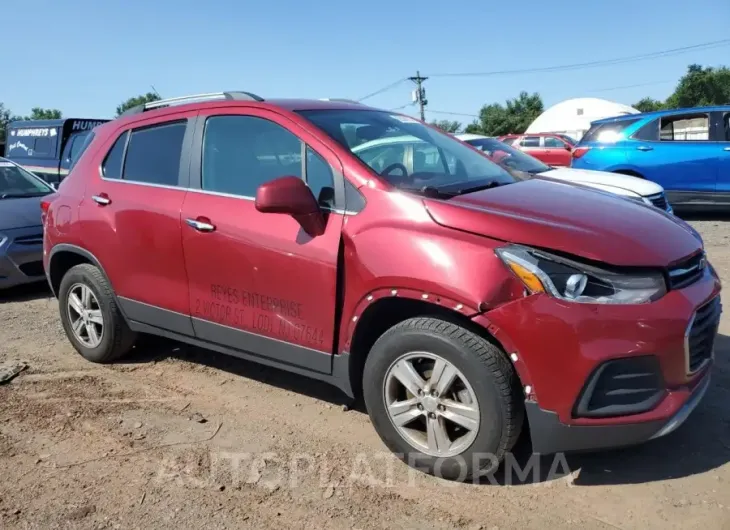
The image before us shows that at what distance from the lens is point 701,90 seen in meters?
63.9

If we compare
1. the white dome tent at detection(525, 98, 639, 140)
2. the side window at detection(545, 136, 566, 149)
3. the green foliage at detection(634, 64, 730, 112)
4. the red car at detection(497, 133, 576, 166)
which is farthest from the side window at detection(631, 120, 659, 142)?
the green foliage at detection(634, 64, 730, 112)

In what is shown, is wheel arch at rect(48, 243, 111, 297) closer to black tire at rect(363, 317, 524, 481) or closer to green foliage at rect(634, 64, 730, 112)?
black tire at rect(363, 317, 524, 481)

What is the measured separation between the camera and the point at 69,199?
457 centimetres

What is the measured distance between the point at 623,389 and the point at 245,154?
232cm

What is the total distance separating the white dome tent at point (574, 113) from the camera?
5938cm

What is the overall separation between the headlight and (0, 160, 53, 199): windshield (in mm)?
6831

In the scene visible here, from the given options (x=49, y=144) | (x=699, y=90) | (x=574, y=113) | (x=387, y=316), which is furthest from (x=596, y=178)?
(x=699, y=90)

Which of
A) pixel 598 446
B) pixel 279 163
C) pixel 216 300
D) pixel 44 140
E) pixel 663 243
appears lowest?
pixel 598 446

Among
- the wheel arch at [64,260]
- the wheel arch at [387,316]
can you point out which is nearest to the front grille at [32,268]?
the wheel arch at [64,260]

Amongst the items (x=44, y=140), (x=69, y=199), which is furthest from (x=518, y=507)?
(x=44, y=140)

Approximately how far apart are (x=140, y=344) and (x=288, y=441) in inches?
81.2

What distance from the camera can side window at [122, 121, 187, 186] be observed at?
3996mm

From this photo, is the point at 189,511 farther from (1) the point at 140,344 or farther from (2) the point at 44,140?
(2) the point at 44,140

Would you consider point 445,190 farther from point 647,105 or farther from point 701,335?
point 647,105
